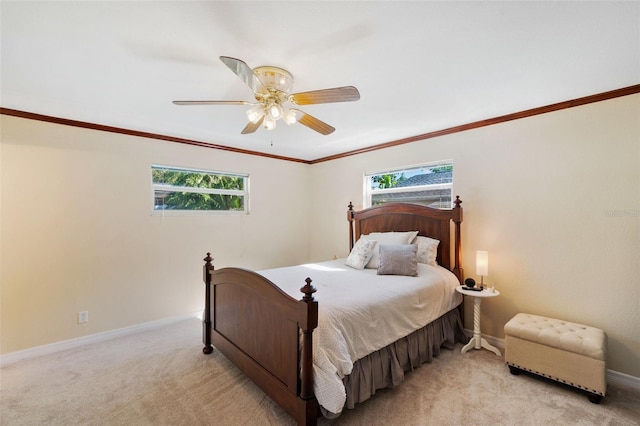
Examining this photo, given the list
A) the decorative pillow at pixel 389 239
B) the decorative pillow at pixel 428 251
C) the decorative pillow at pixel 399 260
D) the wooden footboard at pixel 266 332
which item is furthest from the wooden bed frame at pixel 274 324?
the decorative pillow at pixel 399 260

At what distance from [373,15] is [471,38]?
64 cm

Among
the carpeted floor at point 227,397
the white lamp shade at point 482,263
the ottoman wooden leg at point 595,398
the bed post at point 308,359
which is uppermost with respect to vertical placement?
the white lamp shade at point 482,263

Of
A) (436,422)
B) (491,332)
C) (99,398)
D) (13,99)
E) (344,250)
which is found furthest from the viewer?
(344,250)

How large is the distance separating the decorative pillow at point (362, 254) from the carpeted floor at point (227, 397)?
3.93ft

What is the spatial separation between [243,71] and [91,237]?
2.76 metres

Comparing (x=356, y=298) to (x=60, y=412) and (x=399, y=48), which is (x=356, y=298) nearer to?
(x=399, y=48)

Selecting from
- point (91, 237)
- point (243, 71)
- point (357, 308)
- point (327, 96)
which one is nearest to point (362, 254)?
point (357, 308)

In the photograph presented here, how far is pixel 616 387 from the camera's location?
7.47 ft

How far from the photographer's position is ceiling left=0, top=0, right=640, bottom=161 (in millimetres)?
1469

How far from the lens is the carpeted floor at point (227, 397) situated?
6.27 ft

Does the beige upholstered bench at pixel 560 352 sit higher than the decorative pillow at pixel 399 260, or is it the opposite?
the decorative pillow at pixel 399 260

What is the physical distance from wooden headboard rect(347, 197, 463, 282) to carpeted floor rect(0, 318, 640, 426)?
1.06 meters

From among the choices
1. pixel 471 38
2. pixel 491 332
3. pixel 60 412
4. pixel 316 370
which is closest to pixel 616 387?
pixel 491 332

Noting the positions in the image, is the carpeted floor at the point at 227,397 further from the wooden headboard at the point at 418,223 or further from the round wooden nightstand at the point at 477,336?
the wooden headboard at the point at 418,223
